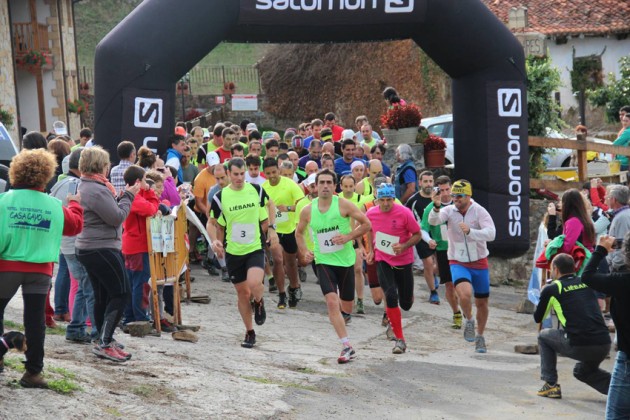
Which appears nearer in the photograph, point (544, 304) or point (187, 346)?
point (544, 304)

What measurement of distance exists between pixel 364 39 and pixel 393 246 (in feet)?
16.3

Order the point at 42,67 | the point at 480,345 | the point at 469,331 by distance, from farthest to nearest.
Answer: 1. the point at 42,67
2. the point at 469,331
3. the point at 480,345

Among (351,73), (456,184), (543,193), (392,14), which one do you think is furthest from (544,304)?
(351,73)

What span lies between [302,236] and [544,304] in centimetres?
289

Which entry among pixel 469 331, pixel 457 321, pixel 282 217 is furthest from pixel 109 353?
pixel 457 321

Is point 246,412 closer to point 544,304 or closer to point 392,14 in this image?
point 544,304

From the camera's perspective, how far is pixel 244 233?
39.2ft

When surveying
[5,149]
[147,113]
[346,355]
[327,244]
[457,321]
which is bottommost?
[457,321]

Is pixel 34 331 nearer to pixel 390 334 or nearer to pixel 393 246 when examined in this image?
pixel 393 246

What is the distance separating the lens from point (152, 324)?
39.3 feet

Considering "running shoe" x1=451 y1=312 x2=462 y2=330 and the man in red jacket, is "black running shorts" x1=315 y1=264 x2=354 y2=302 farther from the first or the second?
"running shoe" x1=451 y1=312 x2=462 y2=330

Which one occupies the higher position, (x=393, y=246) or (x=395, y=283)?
(x=393, y=246)

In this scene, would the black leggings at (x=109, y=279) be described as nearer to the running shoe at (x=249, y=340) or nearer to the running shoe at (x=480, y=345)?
the running shoe at (x=249, y=340)

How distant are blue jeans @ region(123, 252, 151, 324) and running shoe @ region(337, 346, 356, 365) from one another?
2.08m
